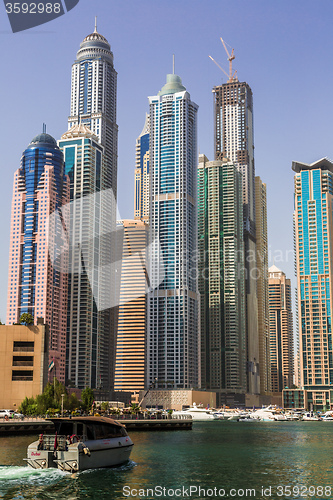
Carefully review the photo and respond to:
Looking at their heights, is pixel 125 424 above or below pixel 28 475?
below

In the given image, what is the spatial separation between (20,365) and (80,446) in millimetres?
94486

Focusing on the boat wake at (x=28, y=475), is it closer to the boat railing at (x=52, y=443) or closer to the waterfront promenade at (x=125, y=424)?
the boat railing at (x=52, y=443)

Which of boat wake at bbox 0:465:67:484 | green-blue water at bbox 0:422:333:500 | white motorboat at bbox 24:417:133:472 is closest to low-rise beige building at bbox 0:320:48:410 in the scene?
green-blue water at bbox 0:422:333:500

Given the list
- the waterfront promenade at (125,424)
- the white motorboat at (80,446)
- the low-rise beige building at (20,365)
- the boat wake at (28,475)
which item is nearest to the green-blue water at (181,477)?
the boat wake at (28,475)

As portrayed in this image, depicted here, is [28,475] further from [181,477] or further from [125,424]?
[125,424]

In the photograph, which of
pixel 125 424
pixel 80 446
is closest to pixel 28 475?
pixel 80 446

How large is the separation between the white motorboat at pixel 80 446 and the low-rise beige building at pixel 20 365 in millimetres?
83872

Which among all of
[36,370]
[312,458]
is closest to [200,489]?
[312,458]

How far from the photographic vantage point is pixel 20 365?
14825cm

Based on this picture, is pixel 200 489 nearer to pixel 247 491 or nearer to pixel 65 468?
pixel 247 491

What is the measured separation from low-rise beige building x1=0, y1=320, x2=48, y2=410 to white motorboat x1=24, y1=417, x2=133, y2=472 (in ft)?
275

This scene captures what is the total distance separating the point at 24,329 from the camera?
149 metres

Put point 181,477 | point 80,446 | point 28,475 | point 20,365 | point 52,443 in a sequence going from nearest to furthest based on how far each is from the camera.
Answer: point 28,475, point 80,446, point 181,477, point 52,443, point 20,365

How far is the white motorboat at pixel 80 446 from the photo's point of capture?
57.1 metres
